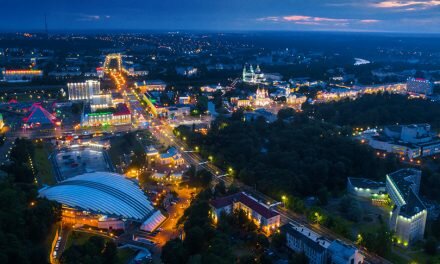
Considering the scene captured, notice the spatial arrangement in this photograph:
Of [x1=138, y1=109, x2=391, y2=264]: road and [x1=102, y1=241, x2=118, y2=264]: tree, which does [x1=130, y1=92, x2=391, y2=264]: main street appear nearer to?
[x1=138, y1=109, x2=391, y2=264]: road

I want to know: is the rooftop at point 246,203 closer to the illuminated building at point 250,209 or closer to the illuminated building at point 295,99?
the illuminated building at point 250,209

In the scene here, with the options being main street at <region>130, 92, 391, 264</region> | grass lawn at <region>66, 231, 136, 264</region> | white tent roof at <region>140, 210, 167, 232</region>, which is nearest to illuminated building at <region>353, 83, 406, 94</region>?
main street at <region>130, 92, 391, 264</region>

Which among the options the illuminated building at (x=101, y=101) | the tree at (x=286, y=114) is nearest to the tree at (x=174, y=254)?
the tree at (x=286, y=114)

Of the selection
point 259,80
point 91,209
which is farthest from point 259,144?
point 259,80

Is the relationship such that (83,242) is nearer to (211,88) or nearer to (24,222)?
(24,222)

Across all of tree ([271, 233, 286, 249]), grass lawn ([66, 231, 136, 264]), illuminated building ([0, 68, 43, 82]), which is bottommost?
grass lawn ([66, 231, 136, 264])

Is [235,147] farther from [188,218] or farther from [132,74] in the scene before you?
[132,74]
